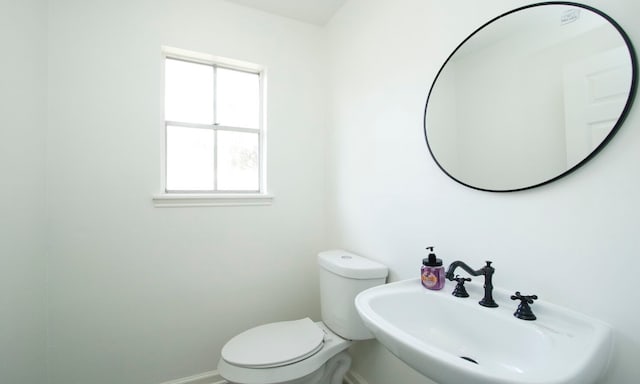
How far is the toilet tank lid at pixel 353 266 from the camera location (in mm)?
1414

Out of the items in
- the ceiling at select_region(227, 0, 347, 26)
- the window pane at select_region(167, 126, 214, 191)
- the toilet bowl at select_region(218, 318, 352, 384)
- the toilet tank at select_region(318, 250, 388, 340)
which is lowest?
the toilet bowl at select_region(218, 318, 352, 384)

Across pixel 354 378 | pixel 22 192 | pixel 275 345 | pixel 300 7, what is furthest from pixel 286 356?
pixel 300 7

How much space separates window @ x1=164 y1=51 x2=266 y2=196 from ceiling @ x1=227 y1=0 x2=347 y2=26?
39 centimetres

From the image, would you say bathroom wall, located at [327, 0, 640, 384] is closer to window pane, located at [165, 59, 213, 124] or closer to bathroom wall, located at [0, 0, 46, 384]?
window pane, located at [165, 59, 213, 124]

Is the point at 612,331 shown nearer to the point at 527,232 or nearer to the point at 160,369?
the point at 527,232

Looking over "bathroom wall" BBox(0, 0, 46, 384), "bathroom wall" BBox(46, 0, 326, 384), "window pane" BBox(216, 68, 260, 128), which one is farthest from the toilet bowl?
"window pane" BBox(216, 68, 260, 128)

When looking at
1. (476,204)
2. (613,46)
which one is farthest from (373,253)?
(613,46)

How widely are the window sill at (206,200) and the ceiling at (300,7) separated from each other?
126 cm

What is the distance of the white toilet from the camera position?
4.03 ft

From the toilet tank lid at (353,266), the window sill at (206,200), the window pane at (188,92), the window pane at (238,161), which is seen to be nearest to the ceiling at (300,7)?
the window pane at (188,92)

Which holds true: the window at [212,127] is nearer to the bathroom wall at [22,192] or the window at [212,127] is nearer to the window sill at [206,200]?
the window sill at [206,200]

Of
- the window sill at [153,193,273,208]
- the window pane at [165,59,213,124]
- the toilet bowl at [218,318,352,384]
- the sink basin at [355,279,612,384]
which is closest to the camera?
the sink basin at [355,279,612,384]

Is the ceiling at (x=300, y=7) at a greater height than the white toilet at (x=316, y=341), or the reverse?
the ceiling at (x=300, y=7)

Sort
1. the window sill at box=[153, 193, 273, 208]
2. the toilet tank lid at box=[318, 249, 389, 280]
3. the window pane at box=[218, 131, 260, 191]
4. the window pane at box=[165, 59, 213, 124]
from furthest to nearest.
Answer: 1. the window pane at box=[218, 131, 260, 191]
2. the window pane at box=[165, 59, 213, 124]
3. the window sill at box=[153, 193, 273, 208]
4. the toilet tank lid at box=[318, 249, 389, 280]
